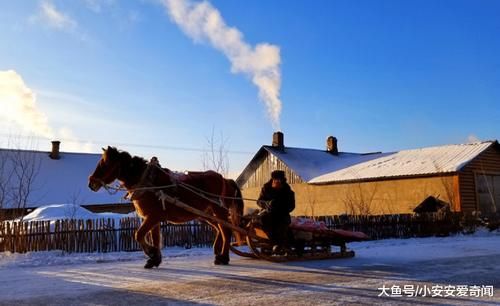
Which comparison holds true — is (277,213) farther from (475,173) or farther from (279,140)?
(279,140)

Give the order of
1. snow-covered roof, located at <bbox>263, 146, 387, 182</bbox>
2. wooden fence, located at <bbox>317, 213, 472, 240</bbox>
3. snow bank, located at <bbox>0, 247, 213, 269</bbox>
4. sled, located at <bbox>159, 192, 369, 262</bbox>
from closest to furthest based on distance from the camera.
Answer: sled, located at <bbox>159, 192, 369, 262</bbox> < snow bank, located at <bbox>0, 247, 213, 269</bbox> < wooden fence, located at <bbox>317, 213, 472, 240</bbox> < snow-covered roof, located at <bbox>263, 146, 387, 182</bbox>

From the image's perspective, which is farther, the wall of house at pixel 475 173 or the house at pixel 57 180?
the house at pixel 57 180

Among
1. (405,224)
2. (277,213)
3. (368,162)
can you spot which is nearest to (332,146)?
(368,162)

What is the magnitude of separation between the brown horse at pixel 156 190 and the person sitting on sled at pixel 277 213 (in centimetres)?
82

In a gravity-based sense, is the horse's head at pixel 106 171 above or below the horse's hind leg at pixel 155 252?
above

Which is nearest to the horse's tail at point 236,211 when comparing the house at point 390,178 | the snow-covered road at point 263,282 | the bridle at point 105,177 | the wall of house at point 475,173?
the snow-covered road at point 263,282

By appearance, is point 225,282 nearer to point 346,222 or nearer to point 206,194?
point 206,194

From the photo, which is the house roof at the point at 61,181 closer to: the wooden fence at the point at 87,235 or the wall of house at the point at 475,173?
the wooden fence at the point at 87,235

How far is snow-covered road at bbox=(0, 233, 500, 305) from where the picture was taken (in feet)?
20.8

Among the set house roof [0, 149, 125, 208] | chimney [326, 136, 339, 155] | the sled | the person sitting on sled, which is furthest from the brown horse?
chimney [326, 136, 339, 155]

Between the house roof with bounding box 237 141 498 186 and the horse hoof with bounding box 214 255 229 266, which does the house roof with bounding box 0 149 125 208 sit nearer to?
the house roof with bounding box 237 141 498 186

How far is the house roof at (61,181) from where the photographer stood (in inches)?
1316

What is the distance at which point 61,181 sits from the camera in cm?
3534

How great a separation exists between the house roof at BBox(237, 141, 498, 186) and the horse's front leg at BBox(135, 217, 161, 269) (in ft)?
69.6
